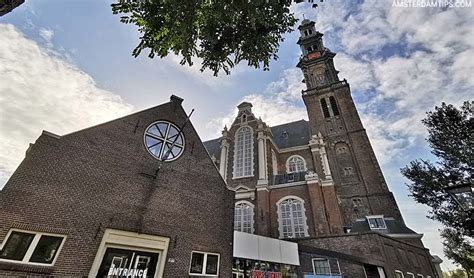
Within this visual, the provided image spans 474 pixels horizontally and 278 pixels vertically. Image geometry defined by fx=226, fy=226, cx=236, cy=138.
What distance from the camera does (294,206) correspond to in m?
19.5

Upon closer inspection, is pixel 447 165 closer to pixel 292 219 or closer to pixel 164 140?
pixel 292 219

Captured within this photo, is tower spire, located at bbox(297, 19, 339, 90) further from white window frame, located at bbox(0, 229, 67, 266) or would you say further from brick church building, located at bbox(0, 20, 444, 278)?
white window frame, located at bbox(0, 229, 67, 266)

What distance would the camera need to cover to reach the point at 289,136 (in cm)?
2902

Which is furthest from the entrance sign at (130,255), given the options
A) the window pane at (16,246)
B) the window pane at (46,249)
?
the window pane at (16,246)

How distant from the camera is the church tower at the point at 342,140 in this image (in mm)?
20922

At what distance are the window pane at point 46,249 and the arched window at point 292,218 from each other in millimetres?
15905

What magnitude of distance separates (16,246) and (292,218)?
17.2 metres

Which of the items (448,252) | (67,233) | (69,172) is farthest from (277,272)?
(448,252)

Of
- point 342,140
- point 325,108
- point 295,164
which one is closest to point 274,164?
point 295,164

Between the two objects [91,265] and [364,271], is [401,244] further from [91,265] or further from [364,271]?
[91,265]

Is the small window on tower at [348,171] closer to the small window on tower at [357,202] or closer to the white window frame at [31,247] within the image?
the small window on tower at [357,202]

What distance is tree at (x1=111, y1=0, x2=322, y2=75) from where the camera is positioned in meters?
6.05

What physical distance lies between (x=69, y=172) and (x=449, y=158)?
2005cm

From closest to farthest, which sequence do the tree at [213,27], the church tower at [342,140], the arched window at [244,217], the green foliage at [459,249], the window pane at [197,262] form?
the tree at [213,27] → the window pane at [197,262] → the green foliage at [459,249] → the arched window at [244,217] → the church tower at [342,140]
